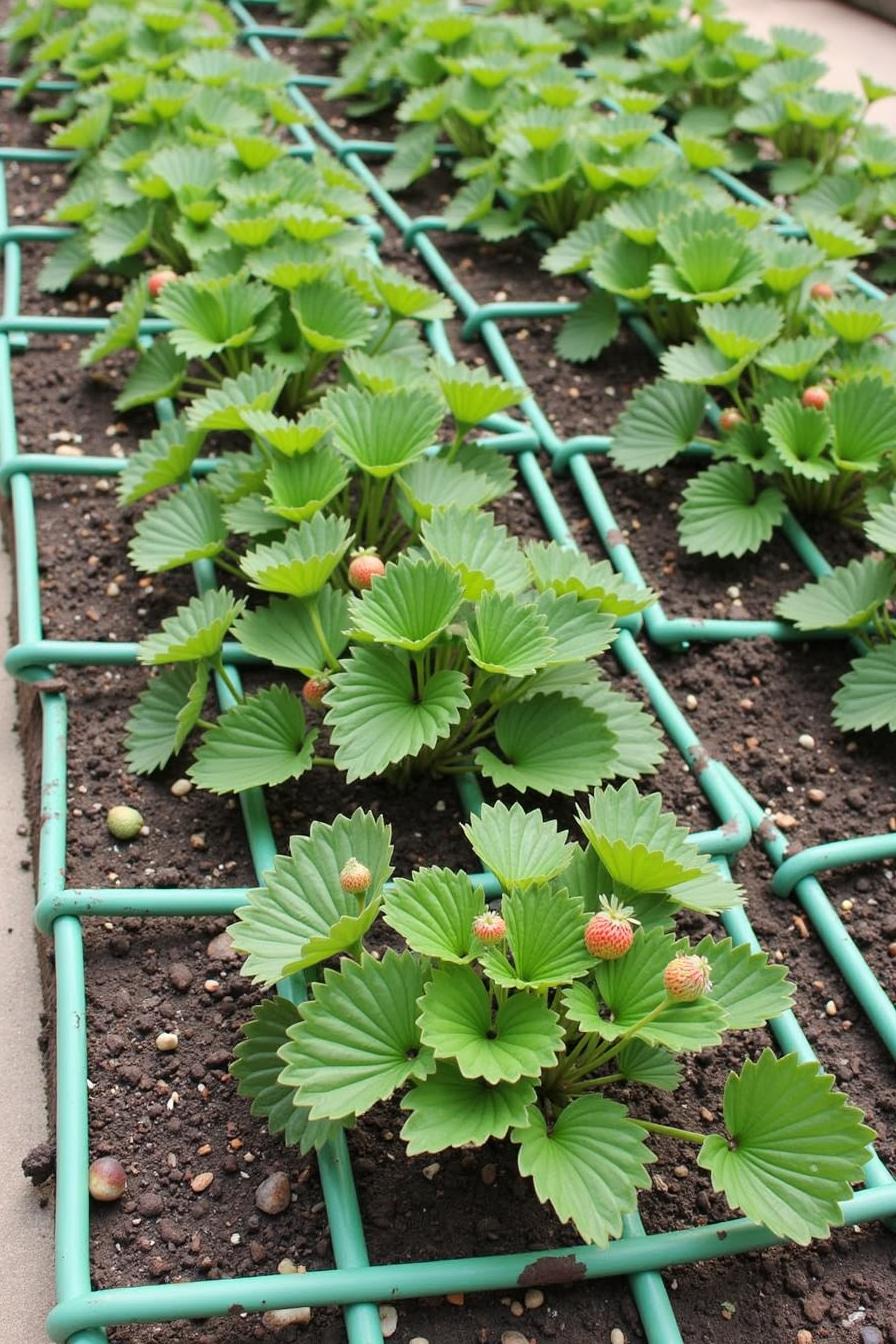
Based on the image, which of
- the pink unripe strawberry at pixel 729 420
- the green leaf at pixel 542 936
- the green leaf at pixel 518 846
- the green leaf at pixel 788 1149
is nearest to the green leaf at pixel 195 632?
the green leaf at pixel 518 846

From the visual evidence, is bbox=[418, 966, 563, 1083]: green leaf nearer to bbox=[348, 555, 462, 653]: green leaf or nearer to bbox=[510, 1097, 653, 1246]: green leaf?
bbox=[510, 1097, 653, 1246]: green leaf

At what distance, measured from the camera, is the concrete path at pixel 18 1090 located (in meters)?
1.29

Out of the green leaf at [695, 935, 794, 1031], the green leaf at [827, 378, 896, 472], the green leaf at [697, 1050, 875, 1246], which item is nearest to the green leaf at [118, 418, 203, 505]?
the green leaf at [827, 378, 896, 472]

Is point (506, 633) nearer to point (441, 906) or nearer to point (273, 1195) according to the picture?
point (441, 906)

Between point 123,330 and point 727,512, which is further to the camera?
point 123,330

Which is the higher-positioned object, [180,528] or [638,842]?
[638,842]

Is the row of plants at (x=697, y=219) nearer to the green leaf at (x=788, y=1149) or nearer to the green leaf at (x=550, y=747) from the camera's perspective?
the green leaf at (x=550, y=747)

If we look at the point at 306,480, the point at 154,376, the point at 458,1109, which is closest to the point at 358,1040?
the point at 458,1109

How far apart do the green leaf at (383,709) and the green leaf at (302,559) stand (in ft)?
0.40

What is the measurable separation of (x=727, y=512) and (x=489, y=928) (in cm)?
109

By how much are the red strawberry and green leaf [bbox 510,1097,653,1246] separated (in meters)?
0.13

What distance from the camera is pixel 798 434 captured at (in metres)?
2.00

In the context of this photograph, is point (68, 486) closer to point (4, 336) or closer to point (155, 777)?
point (4, 336)

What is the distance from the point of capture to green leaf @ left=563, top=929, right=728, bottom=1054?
1.16 metres
